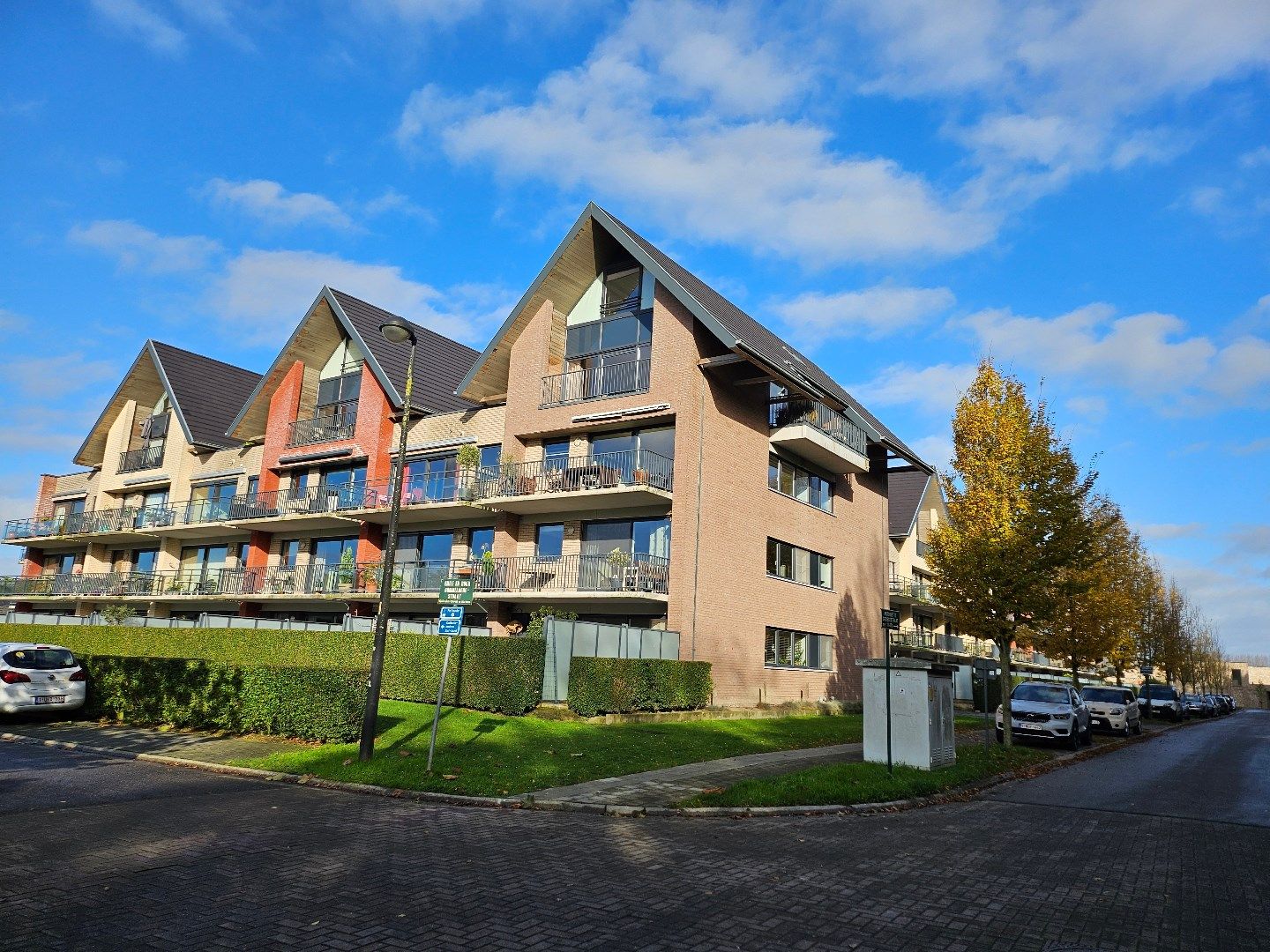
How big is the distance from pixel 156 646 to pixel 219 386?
2123cm

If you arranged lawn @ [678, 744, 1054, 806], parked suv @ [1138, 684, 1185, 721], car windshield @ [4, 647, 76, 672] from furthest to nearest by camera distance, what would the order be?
parked suv @ [1138, 684, 1185, 721], car windshield @ [4, 647, 76, 672], lawn @ [678, 744, 1054, 806]

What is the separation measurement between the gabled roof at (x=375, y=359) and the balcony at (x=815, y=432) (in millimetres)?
12593

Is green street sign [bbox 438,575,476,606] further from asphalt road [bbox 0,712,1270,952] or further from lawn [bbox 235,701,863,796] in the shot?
asphalt road [bbox 0,712,1270,952]

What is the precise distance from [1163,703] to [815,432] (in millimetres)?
28706

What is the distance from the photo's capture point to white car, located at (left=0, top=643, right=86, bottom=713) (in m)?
18.2

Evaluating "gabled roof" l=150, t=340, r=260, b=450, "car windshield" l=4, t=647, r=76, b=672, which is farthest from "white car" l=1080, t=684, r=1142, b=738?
"gabled roof" l=150, t=340, r=260, b=450

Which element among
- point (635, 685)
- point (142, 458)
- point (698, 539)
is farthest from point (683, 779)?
point (142, 458)

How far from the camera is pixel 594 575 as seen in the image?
967 inches

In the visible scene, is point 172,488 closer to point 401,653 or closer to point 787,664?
point 401,653

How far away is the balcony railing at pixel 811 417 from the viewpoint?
2823 centimetres

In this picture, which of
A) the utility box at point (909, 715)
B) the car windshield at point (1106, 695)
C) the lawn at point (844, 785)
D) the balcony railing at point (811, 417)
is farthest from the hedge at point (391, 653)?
the car windshield at point (1106, 695)

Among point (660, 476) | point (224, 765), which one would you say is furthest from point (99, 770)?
point (660, 476)

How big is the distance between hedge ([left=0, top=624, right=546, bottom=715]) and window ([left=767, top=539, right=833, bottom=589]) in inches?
415

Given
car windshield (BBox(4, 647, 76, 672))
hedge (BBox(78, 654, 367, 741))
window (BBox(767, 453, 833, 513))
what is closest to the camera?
hedge (BBox(78, 654, 367, 741))
